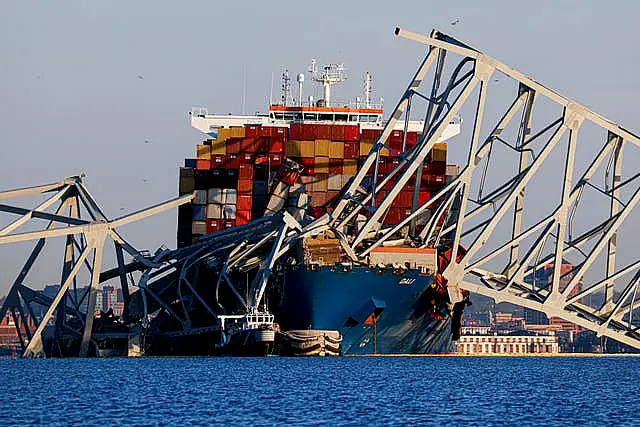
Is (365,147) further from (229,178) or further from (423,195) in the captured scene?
(229,178)

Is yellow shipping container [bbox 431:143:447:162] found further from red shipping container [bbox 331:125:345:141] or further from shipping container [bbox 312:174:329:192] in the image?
shipping container [bbox 312:174:329:192]

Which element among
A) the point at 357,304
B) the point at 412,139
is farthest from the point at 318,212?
the point at 357,304

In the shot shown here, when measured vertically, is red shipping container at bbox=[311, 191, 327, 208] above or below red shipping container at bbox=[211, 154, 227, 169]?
below

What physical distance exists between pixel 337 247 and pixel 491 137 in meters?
10.0

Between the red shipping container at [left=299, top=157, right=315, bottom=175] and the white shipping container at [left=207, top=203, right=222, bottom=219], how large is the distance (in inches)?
225

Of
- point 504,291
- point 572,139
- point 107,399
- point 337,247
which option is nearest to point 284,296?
point 337,247

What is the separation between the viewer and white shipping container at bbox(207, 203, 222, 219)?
9162 centimetres

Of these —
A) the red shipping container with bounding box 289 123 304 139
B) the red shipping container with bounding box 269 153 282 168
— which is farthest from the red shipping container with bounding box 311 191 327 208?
the red shipping container with bounding box 289 123 304 139

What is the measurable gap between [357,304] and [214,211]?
19.3 metres

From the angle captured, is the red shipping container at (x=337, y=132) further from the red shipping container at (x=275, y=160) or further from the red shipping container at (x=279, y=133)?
the red shipping container at (x=275, y=160)

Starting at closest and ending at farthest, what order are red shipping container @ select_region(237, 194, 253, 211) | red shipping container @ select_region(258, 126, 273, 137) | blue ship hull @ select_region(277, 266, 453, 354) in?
blue ship hull @ select_region(277, 266, 453, 354), red shipping container @ select_region(237, 194, 253, 211), red shipping container @ select_region(258, 126, 273, 137)

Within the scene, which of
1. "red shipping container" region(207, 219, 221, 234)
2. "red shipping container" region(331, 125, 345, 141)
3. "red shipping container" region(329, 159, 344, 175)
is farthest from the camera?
"red shipping container" region(331, 125, 345, 141)

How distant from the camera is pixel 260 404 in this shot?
4697cm

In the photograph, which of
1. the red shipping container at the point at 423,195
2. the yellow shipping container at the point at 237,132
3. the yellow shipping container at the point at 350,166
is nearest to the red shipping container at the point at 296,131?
the yellow shipping container at the point at 237,132
